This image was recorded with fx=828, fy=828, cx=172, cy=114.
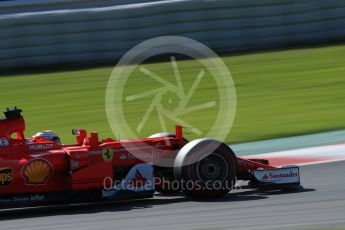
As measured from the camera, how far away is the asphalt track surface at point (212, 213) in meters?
7.20

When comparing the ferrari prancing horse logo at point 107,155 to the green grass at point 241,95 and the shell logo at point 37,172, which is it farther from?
the green grass at point 241,95

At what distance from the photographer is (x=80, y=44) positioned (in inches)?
702

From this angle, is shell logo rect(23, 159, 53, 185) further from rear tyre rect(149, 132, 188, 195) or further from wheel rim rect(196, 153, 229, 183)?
wheel rim rect(196, 153, 229, 183)

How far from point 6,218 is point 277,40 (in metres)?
12.1

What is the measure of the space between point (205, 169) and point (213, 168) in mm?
96

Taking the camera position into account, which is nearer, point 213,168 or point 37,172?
point 37,172

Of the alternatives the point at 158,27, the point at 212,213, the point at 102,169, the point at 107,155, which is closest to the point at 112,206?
the point at 102,169

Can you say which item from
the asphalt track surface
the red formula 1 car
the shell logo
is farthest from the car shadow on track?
the shell logo

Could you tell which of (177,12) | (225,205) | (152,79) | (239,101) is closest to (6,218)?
(225,205)

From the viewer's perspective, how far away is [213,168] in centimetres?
845

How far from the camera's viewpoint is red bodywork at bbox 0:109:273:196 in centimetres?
813

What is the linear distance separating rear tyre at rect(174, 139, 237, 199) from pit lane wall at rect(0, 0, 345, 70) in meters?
9.74

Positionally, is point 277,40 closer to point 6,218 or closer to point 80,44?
point 80,44

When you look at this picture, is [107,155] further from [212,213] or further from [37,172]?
[212,213]
